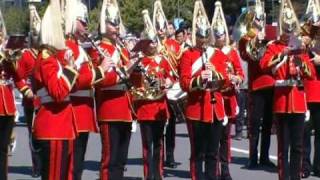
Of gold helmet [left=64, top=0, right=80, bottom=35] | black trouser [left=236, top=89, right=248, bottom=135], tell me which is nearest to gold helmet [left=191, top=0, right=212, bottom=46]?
gold helmet [left=64, top=0, right=80, bottom=35]

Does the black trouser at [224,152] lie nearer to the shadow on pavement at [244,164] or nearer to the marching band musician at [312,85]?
the marching band musician at [312,85]

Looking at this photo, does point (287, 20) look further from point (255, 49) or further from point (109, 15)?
point (109, 15)

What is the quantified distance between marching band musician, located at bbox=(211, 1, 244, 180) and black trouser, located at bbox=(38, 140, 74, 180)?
3181mm

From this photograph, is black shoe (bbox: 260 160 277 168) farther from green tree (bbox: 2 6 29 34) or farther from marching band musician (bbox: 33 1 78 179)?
green tree (bbox: 2 6 29 34)

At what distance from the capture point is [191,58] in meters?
9.57

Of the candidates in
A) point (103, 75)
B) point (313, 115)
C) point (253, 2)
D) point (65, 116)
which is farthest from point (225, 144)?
point (65, 116)

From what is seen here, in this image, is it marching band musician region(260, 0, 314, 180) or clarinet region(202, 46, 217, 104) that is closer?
clarinet region(202, 46, 217, 104)

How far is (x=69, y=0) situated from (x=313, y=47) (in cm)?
384

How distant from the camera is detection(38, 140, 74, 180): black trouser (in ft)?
24.5

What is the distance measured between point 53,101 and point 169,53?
4603mm

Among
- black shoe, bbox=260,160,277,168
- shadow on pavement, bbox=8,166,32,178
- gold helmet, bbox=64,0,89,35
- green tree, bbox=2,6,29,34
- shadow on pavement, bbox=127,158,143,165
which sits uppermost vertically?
gold helmet, bbox=64,0,89,35

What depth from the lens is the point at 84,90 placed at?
859 cm

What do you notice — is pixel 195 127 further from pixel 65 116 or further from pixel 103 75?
pixel 65 116

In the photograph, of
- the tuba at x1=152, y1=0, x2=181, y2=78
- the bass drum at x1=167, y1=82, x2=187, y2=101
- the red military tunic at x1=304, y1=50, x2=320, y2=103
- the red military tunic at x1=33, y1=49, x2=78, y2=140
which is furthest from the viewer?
the bass drum at x1=167, y1=82, x2=187, y2=101
